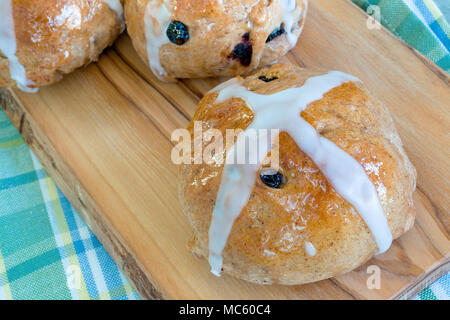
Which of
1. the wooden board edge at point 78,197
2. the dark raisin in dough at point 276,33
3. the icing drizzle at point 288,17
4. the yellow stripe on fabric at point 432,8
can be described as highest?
the yellow stripe on fabric at point 432,8

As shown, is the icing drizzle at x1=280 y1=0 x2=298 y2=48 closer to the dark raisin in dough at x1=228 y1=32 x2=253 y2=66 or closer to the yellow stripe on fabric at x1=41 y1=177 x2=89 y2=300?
the dark raisin in dough at x1=228 y1=32 x2=253 y2=66

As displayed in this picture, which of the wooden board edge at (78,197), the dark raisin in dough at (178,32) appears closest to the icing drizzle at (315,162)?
the wooden board edge at (78,197)

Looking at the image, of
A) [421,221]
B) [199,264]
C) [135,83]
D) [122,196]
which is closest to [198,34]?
[135,83]

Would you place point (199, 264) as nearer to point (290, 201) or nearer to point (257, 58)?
point (290, 201)

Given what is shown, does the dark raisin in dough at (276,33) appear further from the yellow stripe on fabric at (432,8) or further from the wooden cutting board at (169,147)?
the yellow stripe on fabric at (432,8)

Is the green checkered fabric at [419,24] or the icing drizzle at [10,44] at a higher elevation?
the green checkered fabric at [419,24]

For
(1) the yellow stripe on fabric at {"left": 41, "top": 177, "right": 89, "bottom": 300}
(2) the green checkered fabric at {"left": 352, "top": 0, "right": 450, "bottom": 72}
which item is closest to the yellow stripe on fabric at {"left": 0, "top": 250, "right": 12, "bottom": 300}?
(1) the yellow stripe on fabric at {"left": 41, "top": 177, "right": 89, "bottom": 300}

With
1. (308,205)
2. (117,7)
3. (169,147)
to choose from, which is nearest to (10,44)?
(117,7)
